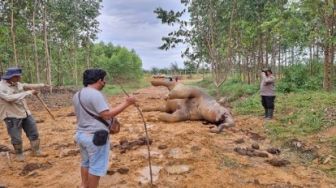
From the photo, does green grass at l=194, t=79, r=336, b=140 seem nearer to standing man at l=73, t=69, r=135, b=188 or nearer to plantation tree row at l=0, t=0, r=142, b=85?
standing man at l=73, t=69, r=135, b=188

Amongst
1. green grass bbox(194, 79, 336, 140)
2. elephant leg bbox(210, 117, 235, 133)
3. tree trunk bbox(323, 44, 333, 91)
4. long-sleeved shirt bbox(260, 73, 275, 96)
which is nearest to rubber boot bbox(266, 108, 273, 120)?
green grass bbox(194, 79, 336, 140)

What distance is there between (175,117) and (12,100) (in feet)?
13.8

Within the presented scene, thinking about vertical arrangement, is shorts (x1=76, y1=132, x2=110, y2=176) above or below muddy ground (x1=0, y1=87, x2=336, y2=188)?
above

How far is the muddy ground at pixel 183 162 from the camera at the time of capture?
5.29 m

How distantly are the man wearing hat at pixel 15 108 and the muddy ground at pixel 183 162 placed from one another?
35 cm

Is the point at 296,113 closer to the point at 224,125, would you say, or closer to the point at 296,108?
the point at 296,108

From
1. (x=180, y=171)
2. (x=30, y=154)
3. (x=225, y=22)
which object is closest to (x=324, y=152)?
(x=180, y=171)

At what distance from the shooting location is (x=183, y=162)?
6004 mm

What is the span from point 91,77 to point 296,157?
413 cm

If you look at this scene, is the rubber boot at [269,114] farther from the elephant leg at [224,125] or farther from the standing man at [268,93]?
the elephant leg at [224,125]

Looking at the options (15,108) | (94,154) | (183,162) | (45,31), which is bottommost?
(183,162)

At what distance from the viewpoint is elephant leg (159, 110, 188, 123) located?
937cm

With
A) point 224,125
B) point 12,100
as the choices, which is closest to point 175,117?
point 224,125

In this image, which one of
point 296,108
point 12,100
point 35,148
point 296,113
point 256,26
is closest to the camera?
point 12,100
